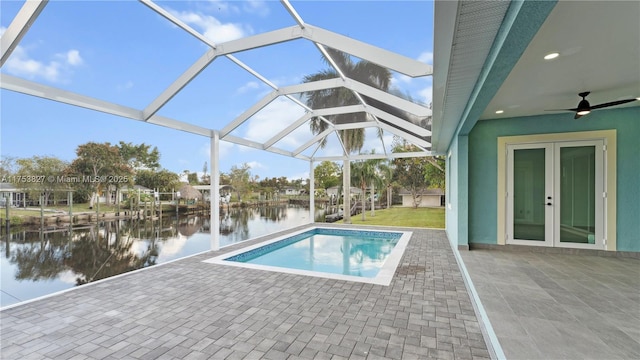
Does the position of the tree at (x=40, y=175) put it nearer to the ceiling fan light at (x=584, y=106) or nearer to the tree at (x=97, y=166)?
the tree at (x=97, y=166)

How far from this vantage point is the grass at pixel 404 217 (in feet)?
46.6

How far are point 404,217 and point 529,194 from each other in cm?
1045

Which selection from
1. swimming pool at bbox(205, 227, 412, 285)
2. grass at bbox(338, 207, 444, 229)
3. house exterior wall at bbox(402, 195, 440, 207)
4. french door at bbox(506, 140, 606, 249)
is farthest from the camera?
house exterior wall at bbox(402, 195, 440, 207)

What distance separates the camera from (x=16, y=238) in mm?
4668

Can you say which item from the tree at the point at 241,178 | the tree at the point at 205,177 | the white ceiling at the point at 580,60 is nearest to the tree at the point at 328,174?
the tree at the point at 241,178

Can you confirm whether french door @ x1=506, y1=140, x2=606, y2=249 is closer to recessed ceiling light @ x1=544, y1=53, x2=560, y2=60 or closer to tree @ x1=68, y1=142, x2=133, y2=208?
recessed ceiling light @ x1=544, y1=53, x2=560, y2=60

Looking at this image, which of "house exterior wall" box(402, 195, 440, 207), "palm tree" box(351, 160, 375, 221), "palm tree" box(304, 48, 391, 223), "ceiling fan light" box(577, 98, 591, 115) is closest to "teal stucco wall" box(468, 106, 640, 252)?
"ceiling fan light" box(577, 98, 591, 115)

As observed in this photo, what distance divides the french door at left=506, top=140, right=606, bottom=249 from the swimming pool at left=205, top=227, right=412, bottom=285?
8.87ft

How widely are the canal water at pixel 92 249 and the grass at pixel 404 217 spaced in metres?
7.28

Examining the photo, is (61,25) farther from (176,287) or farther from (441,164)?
(441,164)

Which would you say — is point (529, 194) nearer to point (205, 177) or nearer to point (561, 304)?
point (561, 304)

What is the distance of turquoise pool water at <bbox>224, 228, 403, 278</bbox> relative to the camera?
6.57m

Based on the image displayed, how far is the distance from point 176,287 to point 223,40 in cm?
399

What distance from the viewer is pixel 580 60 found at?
3.08 meters
